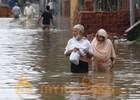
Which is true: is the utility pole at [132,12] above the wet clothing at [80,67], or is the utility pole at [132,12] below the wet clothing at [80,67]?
above

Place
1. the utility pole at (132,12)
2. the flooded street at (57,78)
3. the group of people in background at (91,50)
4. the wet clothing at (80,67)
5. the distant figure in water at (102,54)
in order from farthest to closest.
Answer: the utility pole at (132,12), the distant figure in water at (102,54), the wet clothing at (80,67), the group of people in background at (91,50), the flooded street at (57,78)

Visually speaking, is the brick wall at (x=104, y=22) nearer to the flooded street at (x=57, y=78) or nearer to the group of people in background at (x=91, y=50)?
the flooded street at (x=57, y=78)

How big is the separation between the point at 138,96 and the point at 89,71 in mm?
4015

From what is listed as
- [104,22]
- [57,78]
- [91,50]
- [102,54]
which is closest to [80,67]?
[91,50]

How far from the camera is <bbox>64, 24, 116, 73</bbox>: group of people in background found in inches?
565

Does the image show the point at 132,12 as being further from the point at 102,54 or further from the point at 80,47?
the point at 80,47

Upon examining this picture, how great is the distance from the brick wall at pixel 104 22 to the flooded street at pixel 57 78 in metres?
6.73

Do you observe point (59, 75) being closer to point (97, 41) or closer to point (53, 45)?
point (97, 41)

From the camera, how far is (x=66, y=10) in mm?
62438

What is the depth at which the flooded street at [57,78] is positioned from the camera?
11336mm

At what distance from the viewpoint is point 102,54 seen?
14.8 metres

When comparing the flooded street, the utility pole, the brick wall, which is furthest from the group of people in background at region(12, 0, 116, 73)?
the brick wall

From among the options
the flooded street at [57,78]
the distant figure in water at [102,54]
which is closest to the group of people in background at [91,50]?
the distant figure in water at [102,54]

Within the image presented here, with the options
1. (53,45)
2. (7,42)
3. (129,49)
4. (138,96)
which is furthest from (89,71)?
(7,42)
